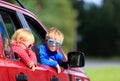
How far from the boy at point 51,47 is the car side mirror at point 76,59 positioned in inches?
11.6

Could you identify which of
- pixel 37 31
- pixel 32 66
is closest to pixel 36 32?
pixel 37 31

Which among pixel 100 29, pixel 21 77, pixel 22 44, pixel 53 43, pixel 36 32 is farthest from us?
pixel 100 29

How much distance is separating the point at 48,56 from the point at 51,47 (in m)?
0.16

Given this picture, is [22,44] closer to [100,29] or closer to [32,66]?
[32,66]

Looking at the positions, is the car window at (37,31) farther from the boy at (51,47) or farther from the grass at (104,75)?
the grass at (104,75)

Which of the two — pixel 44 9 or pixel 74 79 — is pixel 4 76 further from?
pixel 44 9

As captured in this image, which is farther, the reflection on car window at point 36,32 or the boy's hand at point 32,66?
the reflection on car window at point 36,32

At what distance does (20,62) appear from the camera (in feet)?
20.1

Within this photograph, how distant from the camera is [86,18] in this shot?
86.7 meters

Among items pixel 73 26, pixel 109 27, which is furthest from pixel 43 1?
pixel 109 27

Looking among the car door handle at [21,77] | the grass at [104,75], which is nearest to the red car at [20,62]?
the car door handle at [21,77]

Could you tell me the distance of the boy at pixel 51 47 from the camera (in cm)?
680

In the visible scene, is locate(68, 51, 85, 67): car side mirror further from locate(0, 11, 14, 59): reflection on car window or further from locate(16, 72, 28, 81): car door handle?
locate(16, 72, 28, 81): car door handle

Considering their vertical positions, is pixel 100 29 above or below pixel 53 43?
above
